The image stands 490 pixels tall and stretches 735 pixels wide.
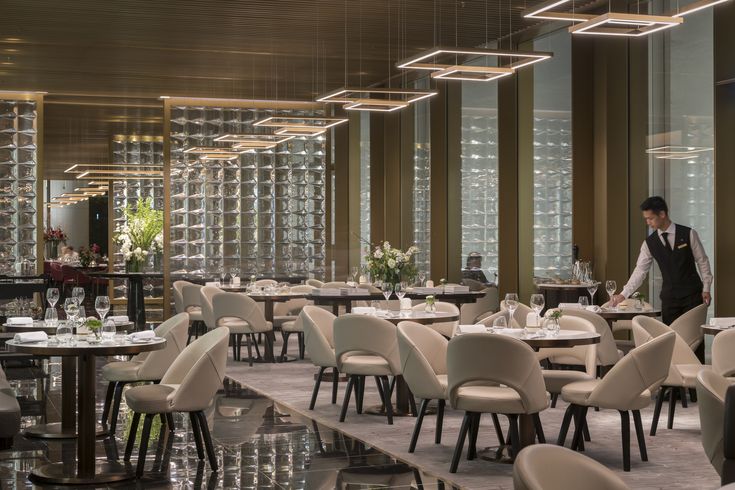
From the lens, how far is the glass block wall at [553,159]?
12289 millimetres

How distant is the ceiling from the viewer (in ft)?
37.6

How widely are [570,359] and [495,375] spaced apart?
2.16 metres

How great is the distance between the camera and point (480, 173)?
46.4 feet

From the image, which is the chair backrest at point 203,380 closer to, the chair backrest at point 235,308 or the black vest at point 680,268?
the black vest at point 680,268

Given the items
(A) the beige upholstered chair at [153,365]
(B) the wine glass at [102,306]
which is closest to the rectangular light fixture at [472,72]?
(A) the beige upholstered chair at [153,365]

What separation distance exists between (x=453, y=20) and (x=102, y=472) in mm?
7721

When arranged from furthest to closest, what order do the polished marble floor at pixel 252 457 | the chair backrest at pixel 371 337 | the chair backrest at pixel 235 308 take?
the chair backrest at pixel 235 308 < the chair backrest at pixel 371 337 < the polished marble floor at pixel 252 457

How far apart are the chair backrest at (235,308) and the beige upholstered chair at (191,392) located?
460cm

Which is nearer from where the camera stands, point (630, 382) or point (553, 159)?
point (630, 382)

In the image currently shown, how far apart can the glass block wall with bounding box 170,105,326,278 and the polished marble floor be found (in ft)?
27.3

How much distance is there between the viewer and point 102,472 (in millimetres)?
5918

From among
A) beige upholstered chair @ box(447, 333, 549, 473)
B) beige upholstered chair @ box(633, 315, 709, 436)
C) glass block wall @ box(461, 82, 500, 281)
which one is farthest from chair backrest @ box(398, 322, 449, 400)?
glass block wall @ box(461, 82, 500, 281)

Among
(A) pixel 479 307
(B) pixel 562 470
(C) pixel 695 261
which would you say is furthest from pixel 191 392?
(A) pixel 479 307

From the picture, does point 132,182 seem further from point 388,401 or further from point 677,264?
point 388,401
